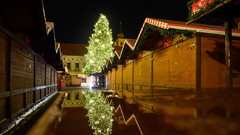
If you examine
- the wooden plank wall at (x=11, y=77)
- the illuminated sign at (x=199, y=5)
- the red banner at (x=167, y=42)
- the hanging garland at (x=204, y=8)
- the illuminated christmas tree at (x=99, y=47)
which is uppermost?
the illuminated christmas tree at (x=99, y=47)

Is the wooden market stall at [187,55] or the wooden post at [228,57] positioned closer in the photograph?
the wooden post at [228,57]

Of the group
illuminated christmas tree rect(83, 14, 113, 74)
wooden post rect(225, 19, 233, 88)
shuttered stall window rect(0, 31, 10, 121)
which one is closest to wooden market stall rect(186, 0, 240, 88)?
wooden post rect(225, 19, 233, 88)

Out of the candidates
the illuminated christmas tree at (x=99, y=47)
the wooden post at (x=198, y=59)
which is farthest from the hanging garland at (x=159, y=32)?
the illuminated christmas tree at (x=99, y=47)

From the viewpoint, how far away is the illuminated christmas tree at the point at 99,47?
33.2 meters

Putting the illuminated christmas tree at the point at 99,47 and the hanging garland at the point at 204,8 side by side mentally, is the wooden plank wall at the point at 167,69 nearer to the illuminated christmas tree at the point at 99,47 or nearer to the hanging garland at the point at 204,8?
the hanging garland at the point at 204,8

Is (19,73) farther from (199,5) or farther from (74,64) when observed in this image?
(74,64)

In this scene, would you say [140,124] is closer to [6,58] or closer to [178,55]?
[6,58]

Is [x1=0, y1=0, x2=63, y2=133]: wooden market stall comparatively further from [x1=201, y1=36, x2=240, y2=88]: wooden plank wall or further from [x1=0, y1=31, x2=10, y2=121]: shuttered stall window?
[x1=201, y1=36, x2=240, y2=88]: wooden plank wall

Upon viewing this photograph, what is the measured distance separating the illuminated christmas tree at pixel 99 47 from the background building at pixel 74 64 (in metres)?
11.9

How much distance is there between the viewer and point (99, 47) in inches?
1329

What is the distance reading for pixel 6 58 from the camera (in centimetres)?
439

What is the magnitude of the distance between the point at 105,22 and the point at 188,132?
35011 mm

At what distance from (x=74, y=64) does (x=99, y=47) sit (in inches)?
717

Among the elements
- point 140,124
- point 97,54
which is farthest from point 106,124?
point 97,54
